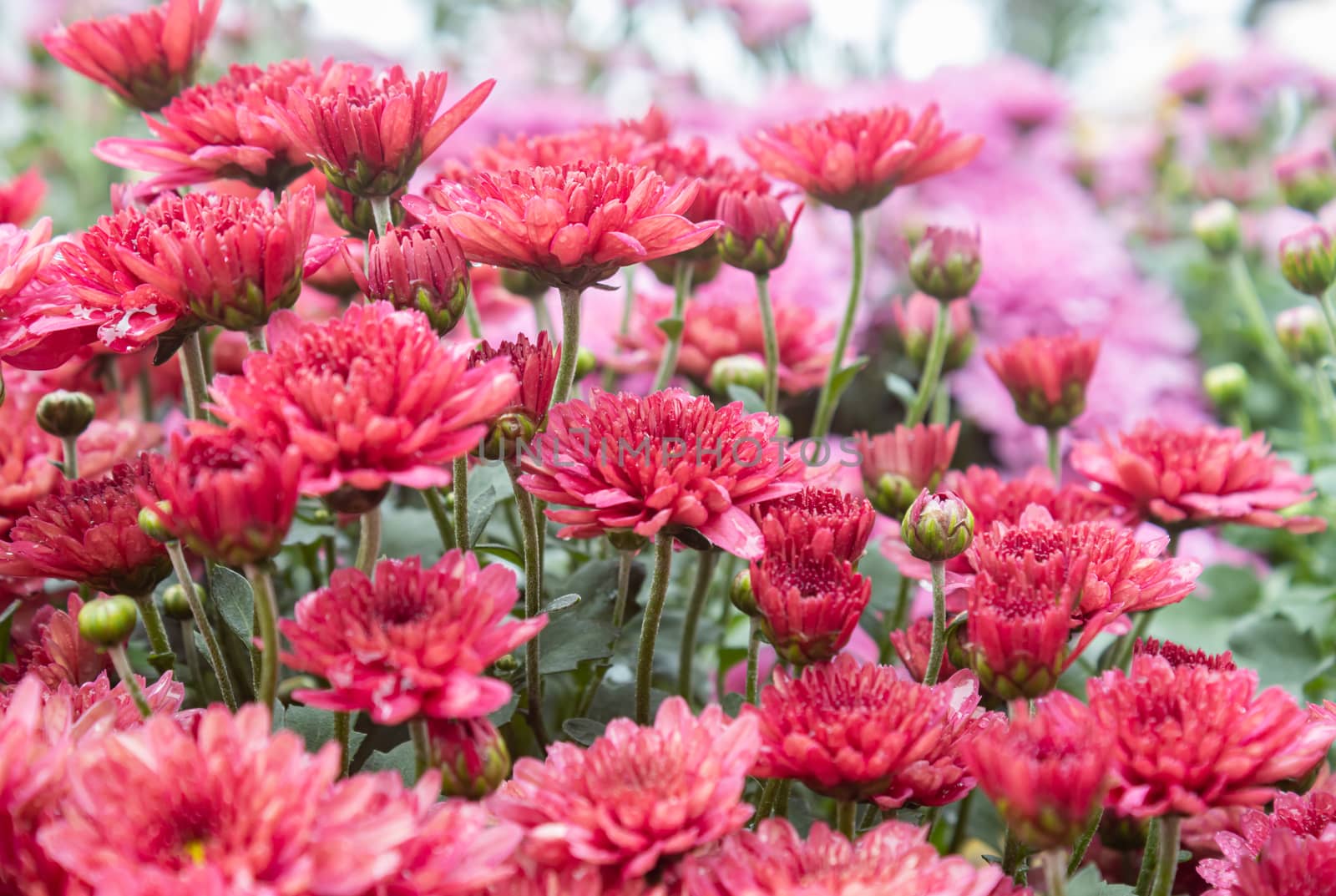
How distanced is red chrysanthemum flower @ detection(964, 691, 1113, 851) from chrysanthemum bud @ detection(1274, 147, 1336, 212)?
0.96 metres

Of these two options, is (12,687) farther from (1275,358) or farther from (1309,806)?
(1275,358)

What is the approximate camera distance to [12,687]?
59cm

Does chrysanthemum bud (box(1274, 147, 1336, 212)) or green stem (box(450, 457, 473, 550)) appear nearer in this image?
green stem (box(450, 457, 473, 550))

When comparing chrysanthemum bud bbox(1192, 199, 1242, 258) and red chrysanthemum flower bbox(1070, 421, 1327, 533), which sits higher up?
chrysanthemum bud bbox(1192, 199, 1242, 258)

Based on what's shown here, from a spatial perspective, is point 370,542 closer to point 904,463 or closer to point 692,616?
point 692,616

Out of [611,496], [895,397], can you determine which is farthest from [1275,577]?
[611,496]

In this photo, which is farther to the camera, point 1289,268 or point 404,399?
point 1289,268

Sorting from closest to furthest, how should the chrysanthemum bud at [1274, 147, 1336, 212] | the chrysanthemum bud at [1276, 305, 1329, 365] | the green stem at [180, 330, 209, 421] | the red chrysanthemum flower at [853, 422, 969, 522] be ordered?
1. the green stem at [180, 330, 209, 421]
2. the red chrysanthemum flower at [853, 422, 969, 522]
3. the chrysanthemum bud at [1276, 305, 1329, 365]
4. the chrysanthemum bud at [1274, 147, 1336, 212]

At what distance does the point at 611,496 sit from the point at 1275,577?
86 centimetres

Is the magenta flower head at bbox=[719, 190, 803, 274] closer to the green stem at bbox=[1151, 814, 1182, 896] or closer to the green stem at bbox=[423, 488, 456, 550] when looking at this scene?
the green stem at bbox=[423, 488, 456, 550]

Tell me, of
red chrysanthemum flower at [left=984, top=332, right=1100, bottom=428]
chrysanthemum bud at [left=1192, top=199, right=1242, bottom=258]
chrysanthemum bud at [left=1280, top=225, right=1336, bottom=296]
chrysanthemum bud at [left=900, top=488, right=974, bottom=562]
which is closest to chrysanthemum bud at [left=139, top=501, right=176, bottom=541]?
chrysanthemum bud at [left=900, top=488, right=974, bottom=562]

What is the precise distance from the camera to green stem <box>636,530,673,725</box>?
565 millimetres

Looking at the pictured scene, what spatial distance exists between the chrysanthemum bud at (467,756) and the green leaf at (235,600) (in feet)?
0.55

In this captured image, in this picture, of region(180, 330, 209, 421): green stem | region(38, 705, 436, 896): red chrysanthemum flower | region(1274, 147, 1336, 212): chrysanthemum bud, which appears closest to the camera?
region(38, 705, 436, 896): red chrysanthemum flower
